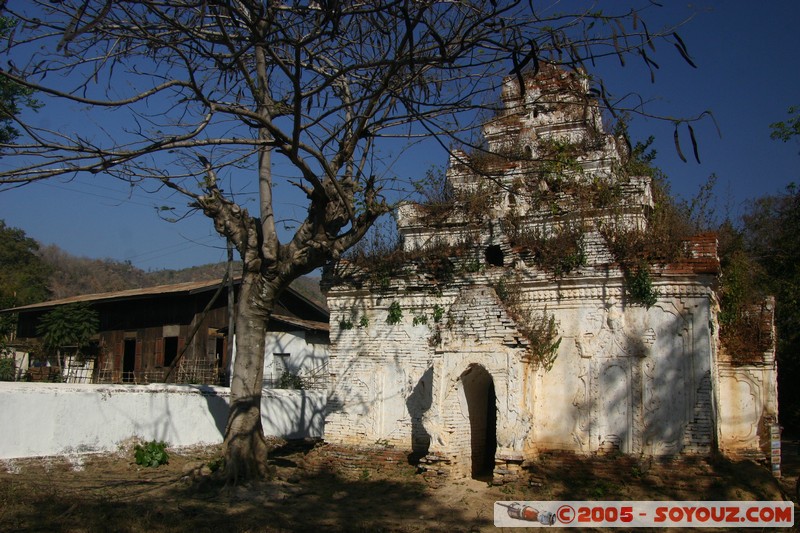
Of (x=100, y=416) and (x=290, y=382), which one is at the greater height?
(x=290, y=382)

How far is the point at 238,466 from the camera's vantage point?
9922 mm

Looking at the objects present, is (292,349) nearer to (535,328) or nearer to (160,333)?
(160,333)

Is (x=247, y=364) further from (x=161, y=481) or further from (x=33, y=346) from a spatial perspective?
(x=33, y=346)

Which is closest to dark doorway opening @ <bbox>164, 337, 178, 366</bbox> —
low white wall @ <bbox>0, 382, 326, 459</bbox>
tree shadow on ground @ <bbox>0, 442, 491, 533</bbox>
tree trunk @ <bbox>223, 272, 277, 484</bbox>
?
low white wall @ <bbox>0, 382, 326, 459</bbox>

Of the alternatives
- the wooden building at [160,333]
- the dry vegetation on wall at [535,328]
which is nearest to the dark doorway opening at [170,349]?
the wooden building at [160,333]

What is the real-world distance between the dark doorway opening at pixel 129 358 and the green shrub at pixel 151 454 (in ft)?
34.4

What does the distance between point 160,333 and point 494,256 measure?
13021 mm

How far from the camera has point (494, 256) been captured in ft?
41.4

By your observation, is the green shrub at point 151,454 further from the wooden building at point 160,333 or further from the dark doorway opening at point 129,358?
the dark doorway opening at point 129,358

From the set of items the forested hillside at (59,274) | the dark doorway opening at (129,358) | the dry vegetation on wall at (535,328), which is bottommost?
the dark doorway opening at (129,358)

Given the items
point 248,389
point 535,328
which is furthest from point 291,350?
point 535,328

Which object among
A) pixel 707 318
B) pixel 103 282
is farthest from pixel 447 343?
pixel 103 282

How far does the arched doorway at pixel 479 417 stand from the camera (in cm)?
Answer: 1146

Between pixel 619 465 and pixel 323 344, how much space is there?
1257cm
